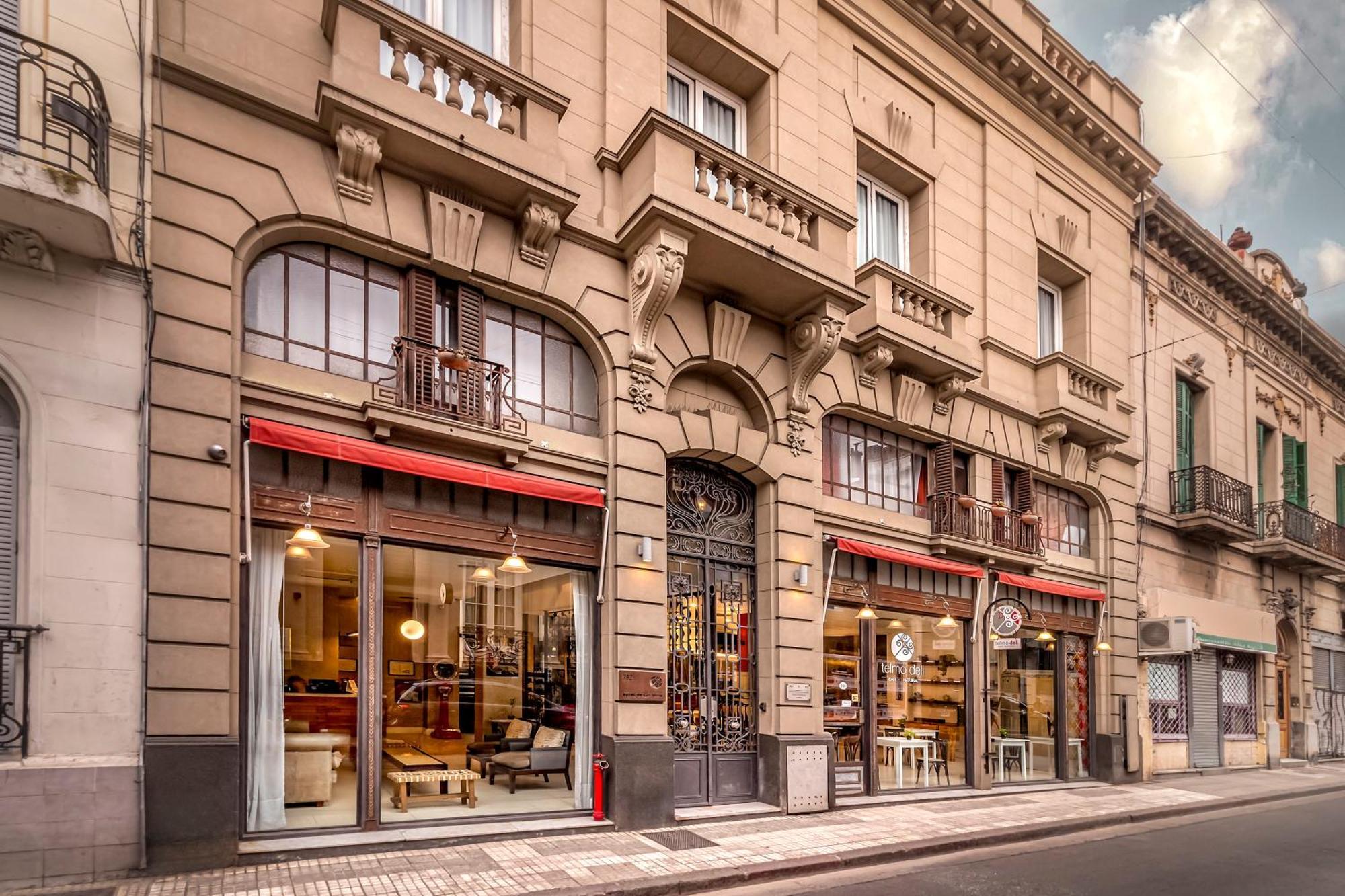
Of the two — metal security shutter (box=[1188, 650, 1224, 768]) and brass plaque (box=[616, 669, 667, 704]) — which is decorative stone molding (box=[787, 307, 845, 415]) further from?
metal security shutter (box=[1188, 650, 1224, 768])

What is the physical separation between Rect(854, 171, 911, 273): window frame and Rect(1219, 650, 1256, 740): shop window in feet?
47.4

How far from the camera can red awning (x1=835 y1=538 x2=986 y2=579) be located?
1380 cm

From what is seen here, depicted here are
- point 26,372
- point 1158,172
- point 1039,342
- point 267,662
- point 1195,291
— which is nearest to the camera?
point 26,372

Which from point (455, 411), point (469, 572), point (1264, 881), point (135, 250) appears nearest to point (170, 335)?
point (135, 250)

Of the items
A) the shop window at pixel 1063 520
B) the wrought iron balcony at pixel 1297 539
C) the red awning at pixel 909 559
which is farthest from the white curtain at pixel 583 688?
the wrought iron balcony at pixel 1297 539

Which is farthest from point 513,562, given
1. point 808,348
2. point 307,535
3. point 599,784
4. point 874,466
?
point 874,466

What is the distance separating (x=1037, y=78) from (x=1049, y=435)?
25.1 ft

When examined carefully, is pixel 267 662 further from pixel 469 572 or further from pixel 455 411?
pixel 455 411

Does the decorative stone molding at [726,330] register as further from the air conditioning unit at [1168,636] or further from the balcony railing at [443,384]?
the air conditioning unit at [1168,636]

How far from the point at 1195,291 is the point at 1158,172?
4025mm

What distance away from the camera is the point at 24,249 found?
7.39m

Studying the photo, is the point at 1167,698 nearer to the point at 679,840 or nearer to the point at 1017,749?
the point at 1017,749

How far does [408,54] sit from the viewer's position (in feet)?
34.0

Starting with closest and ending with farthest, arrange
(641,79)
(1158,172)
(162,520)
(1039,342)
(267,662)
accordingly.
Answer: (162,520) → (267,662) → (641,79) → (1039,342) → (1158,172)
